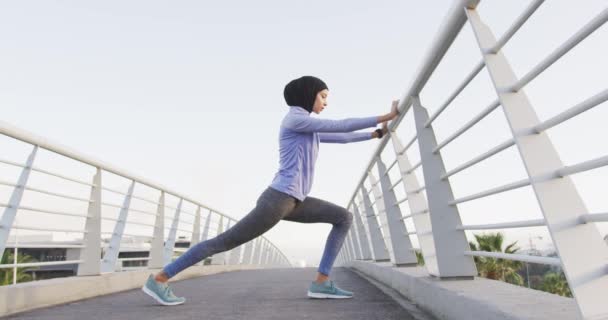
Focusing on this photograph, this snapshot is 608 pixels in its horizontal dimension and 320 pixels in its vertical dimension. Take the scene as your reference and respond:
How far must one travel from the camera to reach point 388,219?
15.7ft

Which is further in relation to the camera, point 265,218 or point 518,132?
point 265,218

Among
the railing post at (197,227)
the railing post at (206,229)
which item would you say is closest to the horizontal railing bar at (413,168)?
the railing post at (197,227)

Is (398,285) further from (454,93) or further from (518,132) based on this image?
(518,132)

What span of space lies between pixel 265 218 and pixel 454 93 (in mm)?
1520

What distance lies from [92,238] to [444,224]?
349cm

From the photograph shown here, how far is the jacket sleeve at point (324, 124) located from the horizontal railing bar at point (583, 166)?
6.05 ft

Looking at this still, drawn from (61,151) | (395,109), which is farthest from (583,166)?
(61,151)

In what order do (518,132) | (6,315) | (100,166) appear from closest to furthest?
(518,132), (6,315), (100,166)

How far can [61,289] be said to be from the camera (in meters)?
4.18

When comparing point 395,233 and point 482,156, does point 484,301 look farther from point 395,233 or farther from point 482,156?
point 395,233

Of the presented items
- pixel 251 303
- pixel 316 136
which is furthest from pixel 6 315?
pixel 316 136

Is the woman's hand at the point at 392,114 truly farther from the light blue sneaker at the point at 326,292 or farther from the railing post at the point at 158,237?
the railing post at the point at 158,237

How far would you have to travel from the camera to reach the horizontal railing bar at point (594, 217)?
1.46 metres

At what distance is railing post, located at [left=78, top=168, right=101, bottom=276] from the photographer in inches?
199
